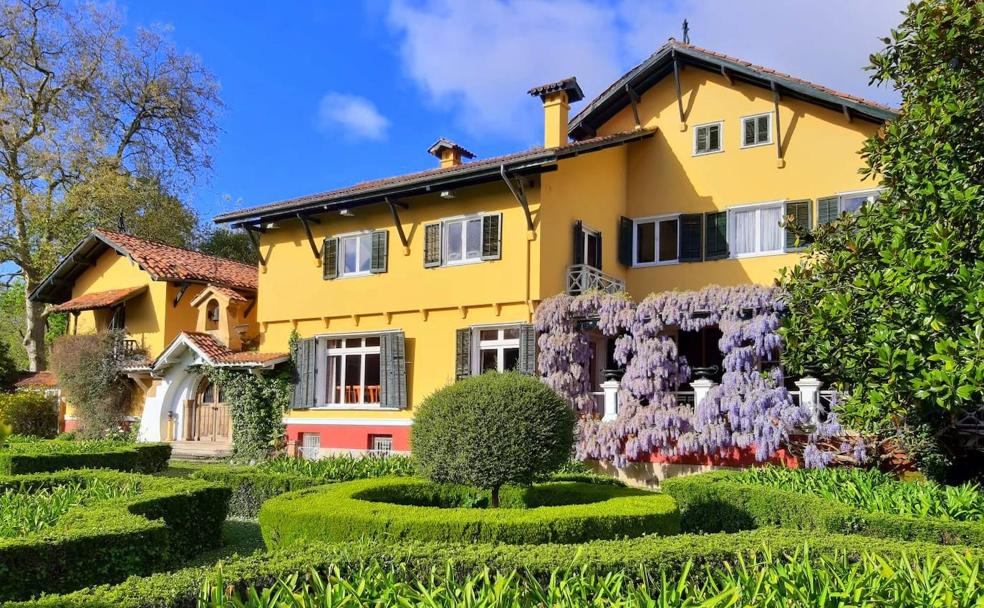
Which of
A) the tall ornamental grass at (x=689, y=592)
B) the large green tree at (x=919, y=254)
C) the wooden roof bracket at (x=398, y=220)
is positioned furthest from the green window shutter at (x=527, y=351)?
the tall ornamental grass at (x=689, y=592)

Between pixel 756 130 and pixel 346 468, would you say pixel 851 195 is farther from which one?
pixel 346 468

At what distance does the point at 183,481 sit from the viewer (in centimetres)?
1171

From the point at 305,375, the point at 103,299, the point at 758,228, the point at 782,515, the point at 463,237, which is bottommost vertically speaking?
the point at 782,515

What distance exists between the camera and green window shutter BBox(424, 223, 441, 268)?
65.1 ft

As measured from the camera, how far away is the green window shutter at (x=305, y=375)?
71.2 ft

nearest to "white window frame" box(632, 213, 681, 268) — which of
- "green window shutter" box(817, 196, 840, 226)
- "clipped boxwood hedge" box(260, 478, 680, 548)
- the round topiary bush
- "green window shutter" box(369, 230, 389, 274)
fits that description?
"green window shutter" box(817, 196, 840, 226)

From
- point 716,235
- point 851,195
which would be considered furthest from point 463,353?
point 851,195

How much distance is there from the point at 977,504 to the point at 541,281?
10423mm

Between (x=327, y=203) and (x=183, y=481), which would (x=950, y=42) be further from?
(x=327, y=203)

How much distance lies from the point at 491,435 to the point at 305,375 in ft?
42.9

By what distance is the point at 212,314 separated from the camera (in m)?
25.2

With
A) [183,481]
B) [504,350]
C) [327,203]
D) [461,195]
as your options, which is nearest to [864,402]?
[183,481]

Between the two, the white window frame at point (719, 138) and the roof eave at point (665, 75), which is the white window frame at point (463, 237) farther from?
the white window frame at point (719, 138)

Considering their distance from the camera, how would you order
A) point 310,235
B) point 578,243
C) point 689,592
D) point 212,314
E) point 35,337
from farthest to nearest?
point 35,337, point 212,314, point 310,235, point 578,243, point 689,592
